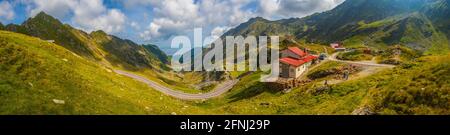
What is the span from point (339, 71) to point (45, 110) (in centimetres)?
7104

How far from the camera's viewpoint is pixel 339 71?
8300 cm

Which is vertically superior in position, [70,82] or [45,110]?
[70,82]
